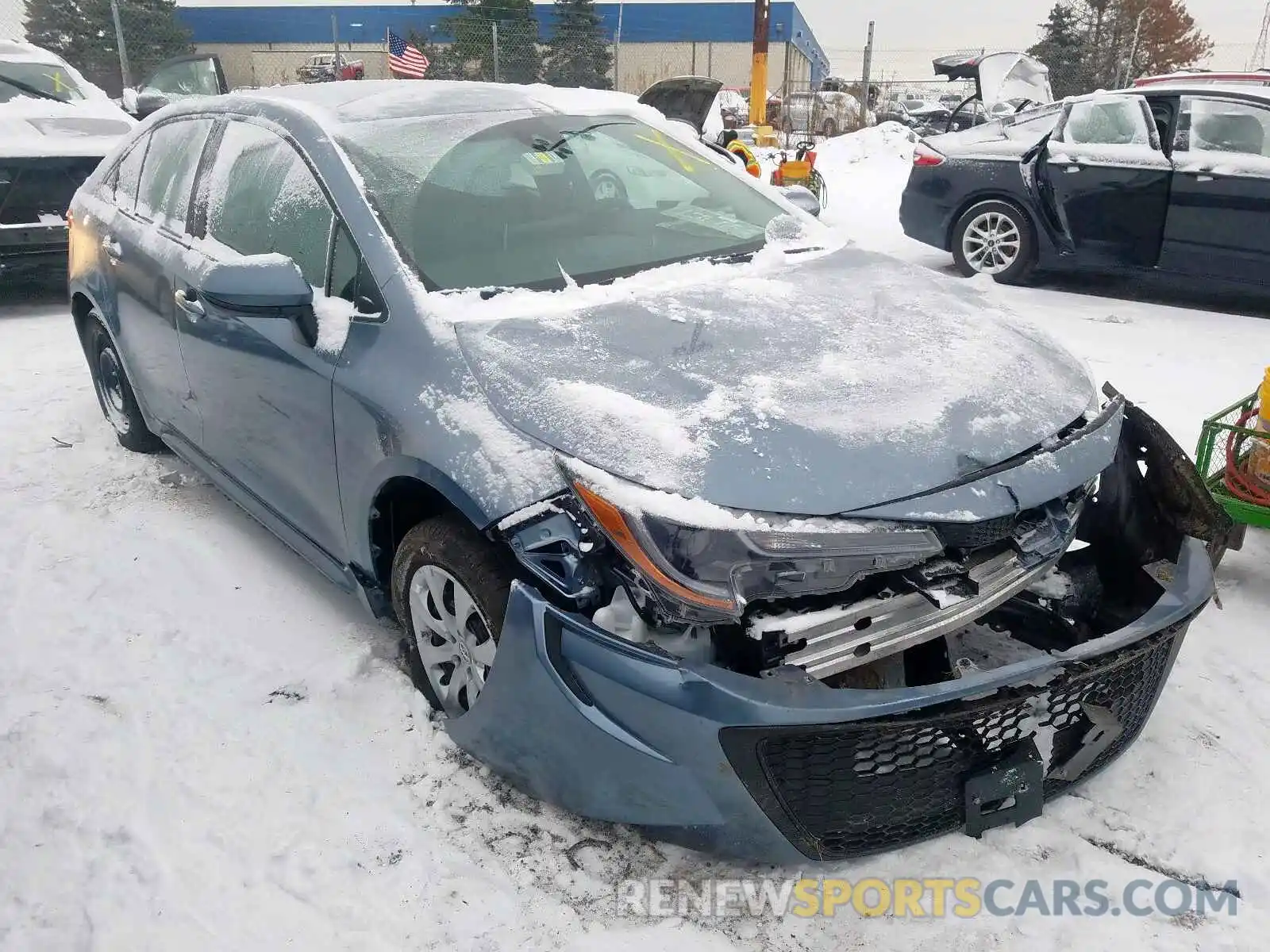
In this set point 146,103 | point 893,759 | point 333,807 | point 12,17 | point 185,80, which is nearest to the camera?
point 893,759

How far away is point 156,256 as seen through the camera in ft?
11.1

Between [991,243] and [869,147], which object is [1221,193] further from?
[869,147]

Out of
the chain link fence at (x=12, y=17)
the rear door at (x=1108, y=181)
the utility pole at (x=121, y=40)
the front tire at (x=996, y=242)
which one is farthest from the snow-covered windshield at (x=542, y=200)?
the chain link fence at (x=12, y=17)

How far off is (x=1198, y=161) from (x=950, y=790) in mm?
5900

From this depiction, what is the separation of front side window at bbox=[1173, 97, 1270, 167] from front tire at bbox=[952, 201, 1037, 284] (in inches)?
42.7

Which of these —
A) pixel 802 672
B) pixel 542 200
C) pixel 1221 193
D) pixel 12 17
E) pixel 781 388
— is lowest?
pixel 802 672

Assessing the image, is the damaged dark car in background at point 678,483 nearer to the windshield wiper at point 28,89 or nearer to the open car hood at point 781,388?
the open car hood at point 781,388

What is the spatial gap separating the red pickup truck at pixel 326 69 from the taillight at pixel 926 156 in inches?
545

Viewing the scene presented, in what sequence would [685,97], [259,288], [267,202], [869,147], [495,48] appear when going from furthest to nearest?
[869,147] < [495,48] < [685,97] < [267,202] < [259,288]

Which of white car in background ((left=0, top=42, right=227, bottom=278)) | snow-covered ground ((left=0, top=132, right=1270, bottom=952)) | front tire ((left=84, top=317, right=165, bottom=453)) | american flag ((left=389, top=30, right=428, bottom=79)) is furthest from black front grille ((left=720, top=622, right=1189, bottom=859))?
american flag ((left=389, top=30, right=428, bottom=79))

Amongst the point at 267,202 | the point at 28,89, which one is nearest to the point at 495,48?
the point at 28,89

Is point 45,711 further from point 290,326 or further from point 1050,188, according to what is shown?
point 1050,188

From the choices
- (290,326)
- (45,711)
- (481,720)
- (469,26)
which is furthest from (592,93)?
(469,26)

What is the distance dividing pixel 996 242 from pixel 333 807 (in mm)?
6557
